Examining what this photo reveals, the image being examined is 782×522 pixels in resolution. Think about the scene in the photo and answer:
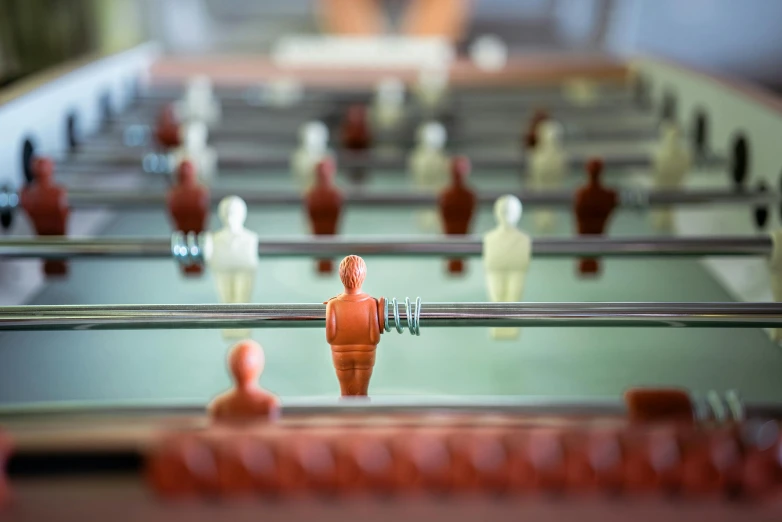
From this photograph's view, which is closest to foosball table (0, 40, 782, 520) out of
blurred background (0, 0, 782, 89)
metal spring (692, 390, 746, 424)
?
metal spring (692, 390, 746, 424)

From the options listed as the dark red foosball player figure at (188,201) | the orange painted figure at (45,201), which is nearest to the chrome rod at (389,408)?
the dark red foosball player figure at (188,201)

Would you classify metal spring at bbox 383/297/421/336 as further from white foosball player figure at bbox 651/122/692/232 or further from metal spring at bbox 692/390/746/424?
white foosball player figure at bbox 651/122/692/232

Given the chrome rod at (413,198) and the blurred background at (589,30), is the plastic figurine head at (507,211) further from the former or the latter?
the blurred background at (589,30)

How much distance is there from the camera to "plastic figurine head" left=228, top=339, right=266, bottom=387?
781 millimetres

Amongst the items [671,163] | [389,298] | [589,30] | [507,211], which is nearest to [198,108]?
[671,163]

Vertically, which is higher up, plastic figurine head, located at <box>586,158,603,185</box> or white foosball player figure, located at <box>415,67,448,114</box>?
white foosball player figure, located at <box>415,67,448,114</box>

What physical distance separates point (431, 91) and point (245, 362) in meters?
2.25

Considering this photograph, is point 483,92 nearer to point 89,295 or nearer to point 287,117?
point 287,117

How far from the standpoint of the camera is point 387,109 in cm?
273

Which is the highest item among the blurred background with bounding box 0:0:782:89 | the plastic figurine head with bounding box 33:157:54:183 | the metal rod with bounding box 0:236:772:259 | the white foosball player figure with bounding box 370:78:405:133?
the blurred background with bounding box 0:0:782:89

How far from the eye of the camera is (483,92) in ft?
10.4

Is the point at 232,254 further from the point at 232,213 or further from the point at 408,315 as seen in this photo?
the point at 408,315

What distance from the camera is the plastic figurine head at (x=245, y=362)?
78 centimetres

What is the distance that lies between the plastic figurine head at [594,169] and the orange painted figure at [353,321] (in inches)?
30.5
